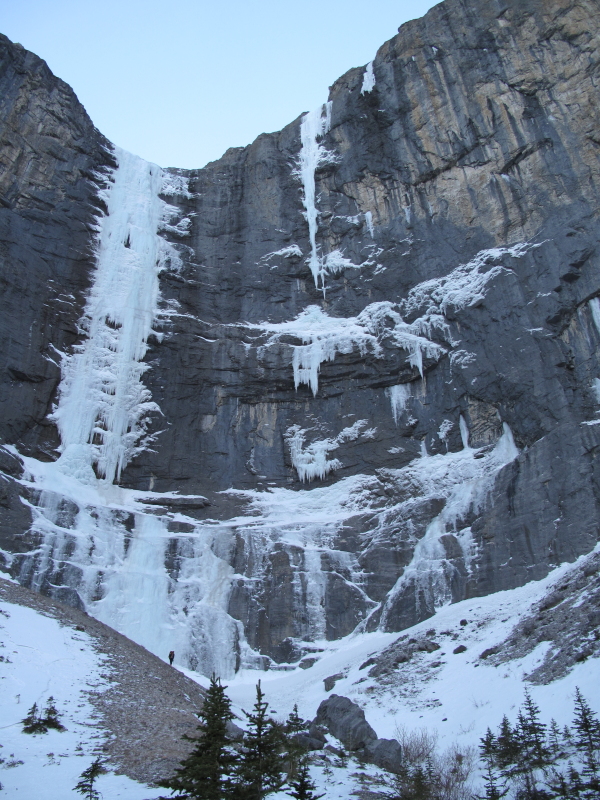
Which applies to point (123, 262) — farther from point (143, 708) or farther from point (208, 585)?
point (143, 708)

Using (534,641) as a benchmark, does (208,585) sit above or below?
above

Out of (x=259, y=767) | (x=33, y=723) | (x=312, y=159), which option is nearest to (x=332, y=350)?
(x=312, y=159)

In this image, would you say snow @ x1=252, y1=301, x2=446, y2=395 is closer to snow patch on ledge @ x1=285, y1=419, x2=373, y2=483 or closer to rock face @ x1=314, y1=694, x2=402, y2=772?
snow patch on ledge @ x1=285, y1=419, x2=373, y2=483

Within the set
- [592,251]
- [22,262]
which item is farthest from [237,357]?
[592,251]

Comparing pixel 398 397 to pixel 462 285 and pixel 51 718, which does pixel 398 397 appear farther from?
pixel 51 718

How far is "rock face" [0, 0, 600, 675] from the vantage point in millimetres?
29766

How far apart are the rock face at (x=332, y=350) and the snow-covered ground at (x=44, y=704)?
34.6 ft

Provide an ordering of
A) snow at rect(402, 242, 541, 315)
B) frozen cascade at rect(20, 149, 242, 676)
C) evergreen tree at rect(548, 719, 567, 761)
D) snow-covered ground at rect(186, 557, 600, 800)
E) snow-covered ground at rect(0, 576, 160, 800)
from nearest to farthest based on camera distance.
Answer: snow-covered ground at rect(0, 576, 160, 800) → evergreen tree at rect(548, 719, 567, 761) → snow-covered ground at rect(186, 557, 600, 800) → frozen cascade at rect(20, 149, 242, 676) → snow at rect(402, 242, 541, 315)

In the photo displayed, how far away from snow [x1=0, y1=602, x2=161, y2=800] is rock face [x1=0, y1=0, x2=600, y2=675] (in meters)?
10.5

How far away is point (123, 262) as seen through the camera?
4156 centimetres

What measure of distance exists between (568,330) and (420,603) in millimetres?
14538

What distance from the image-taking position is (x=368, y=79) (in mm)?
44156

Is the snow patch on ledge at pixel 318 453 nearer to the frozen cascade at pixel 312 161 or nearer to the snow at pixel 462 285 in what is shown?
the snow at pixel 462 285

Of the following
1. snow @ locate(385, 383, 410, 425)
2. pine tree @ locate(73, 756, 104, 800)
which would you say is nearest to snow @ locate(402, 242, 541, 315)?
snow @ locate(385, 383, 410, 425)
